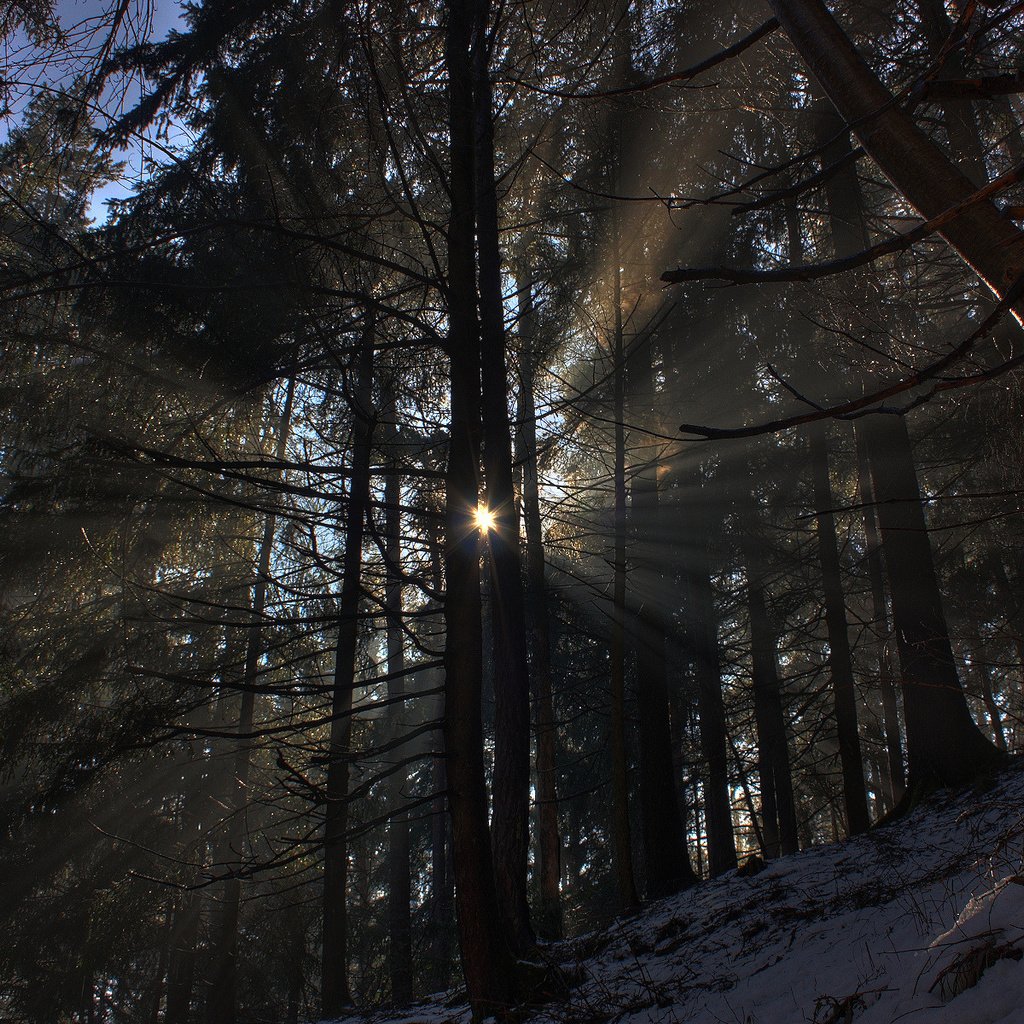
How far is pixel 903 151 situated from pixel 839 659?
9512 mm

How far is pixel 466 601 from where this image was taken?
3.88 metres

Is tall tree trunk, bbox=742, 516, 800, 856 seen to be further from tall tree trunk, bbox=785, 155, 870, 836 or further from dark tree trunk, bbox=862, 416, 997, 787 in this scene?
dark tree trunk, bbox=862, 416, 997, 787

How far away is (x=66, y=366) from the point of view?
928 cm

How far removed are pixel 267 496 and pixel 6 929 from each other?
8684 millimetres

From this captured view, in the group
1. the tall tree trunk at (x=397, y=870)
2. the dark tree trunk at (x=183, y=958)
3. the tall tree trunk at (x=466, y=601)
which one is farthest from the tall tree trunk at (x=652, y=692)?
the dark tree trunk at (x=183, y=958)

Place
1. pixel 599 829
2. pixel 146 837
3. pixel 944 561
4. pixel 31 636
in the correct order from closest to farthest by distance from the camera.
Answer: pixel 31 636 < pixel 944 561 < pixel 146 837 < pixel 599 829

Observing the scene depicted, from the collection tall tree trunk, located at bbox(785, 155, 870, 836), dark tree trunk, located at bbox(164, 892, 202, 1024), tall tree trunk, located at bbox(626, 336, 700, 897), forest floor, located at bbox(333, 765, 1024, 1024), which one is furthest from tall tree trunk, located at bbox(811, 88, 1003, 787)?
dark tree trunk, located at bbox(164, 892, 202, 1024)

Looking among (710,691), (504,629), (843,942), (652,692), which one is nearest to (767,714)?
(710,691)

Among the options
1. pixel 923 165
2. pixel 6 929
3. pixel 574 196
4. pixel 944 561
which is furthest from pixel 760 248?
pixel 6 929

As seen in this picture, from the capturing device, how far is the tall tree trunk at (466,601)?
3.57 meters

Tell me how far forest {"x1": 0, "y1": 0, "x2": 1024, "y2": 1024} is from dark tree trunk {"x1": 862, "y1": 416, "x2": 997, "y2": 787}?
5 centimetres

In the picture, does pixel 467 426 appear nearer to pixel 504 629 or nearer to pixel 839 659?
pixel 504 629

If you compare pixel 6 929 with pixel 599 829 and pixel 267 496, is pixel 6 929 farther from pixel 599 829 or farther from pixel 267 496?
pixel 599 829

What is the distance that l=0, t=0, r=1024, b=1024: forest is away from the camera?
3555 mm
